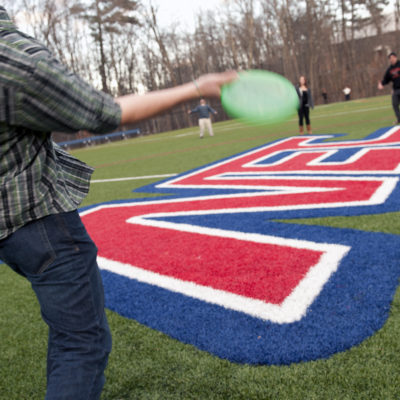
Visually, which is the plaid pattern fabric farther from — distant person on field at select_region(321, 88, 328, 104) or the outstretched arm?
distant person on field at select_region(321, 88, 328, 104)

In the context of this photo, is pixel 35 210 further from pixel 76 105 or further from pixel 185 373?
pixel 185 373

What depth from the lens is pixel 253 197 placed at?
576cm

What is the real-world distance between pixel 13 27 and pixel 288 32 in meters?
48.1

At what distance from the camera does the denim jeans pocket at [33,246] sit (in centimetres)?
129

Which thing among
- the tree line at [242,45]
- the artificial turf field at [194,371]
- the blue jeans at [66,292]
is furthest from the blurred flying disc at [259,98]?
the tree line at [242,45]

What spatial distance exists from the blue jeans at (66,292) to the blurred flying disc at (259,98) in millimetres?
904

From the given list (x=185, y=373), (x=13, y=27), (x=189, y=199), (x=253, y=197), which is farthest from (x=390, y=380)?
(x=189, y=199)

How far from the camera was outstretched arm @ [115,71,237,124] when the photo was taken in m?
1.44

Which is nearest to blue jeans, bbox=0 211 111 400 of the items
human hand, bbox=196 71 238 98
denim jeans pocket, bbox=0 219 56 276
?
denim jeans pocket, bbox=0 219 56 276

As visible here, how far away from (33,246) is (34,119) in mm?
420

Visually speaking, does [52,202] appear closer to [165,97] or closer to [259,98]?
[165,97]

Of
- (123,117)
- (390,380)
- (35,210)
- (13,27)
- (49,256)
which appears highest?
(13,27)

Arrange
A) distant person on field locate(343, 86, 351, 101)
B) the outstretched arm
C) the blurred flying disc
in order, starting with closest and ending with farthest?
the outstretched arm → the blurred flying disc → distant person on field locate(343, 86, 351, 101)

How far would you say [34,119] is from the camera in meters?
1.14
